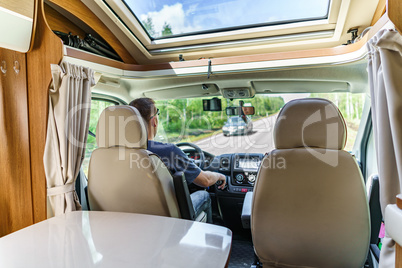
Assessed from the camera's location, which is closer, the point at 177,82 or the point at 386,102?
the point at 386,102

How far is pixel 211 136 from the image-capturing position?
3.27 m

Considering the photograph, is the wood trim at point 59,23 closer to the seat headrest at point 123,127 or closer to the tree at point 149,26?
the tree at point 149,26

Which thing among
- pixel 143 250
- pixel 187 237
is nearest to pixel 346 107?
pixel 187 237

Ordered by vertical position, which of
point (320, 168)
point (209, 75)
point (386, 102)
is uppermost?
point (209, 75)

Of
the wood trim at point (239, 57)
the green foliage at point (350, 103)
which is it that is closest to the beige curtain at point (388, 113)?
the wood trim at point (239, 57)

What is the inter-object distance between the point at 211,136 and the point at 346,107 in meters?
1.56

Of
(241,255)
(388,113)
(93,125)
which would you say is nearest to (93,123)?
(93,125)

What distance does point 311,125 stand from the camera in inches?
57.1

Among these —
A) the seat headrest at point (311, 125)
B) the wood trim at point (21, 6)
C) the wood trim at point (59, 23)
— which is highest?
the wood trim at point (59, 23)

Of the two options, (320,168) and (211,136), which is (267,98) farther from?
(320,168)

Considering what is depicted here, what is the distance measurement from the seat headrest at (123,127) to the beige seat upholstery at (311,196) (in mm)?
880

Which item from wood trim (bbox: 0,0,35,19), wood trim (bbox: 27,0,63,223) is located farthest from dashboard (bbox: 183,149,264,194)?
wood trim (bbox: 0,0,35,19)

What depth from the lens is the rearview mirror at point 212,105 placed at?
119 inches

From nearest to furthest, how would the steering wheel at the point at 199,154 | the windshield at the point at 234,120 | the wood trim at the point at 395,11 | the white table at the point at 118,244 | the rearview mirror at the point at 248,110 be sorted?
the wood trim at the point at 395,11
the white table at the point at 118,244
the rearview mirror at the point at 248,110
the windshield at the point at 234,120
the steering wheel at the point at 199,154
